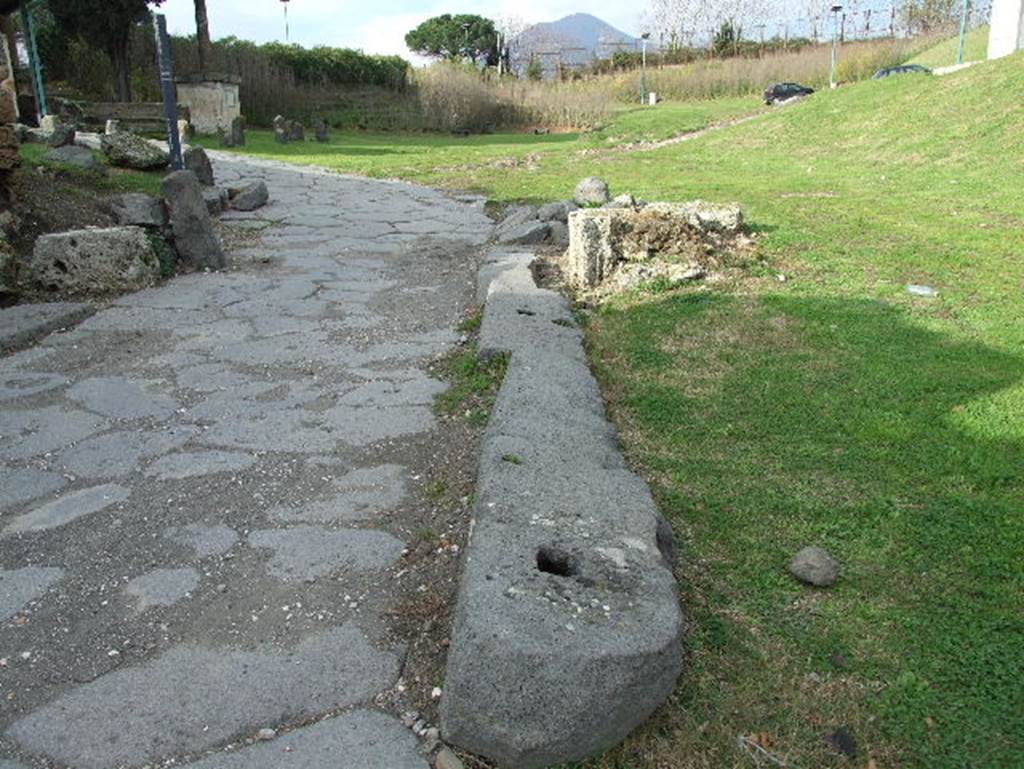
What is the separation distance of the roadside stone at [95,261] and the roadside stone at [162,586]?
A: 12.2ft

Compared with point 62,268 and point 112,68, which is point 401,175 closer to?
point 62,268

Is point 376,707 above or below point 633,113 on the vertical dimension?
below

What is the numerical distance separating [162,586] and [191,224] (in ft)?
14.9

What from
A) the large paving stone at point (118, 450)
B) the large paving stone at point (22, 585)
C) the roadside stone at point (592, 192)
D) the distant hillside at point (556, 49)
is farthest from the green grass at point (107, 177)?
the distant hillside at point (556, 49)

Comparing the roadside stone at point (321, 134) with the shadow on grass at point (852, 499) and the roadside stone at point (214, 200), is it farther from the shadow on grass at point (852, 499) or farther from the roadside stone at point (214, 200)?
the shadow on grass at point (852, 499)

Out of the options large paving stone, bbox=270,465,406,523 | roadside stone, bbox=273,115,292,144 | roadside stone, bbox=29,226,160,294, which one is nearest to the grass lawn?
large paving stone, bbox=270,465,406,523

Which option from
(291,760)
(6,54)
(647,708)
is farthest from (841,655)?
(6,54)

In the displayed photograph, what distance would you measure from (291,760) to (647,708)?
74 cm

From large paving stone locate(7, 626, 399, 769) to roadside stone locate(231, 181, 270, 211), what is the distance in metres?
7.65

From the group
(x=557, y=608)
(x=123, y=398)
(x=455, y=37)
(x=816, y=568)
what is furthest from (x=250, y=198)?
(x=455, y=37)

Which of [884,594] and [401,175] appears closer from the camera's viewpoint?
[884,594]

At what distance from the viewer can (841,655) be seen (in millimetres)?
2084

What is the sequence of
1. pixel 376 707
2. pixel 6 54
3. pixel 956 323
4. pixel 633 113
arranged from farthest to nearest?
pixel 633 113 < pixel 6 54 < pixel 956 323 < pixel 376 707

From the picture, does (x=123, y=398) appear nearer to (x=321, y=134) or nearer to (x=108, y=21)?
(x=321, y=134)
